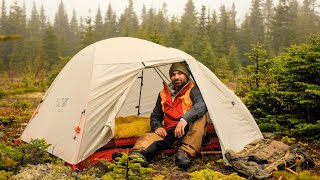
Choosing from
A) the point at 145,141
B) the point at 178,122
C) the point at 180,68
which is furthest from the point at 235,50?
the point at 145,141

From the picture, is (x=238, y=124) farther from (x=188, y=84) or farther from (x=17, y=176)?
(x=17, y=176)

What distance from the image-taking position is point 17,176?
14.6ft

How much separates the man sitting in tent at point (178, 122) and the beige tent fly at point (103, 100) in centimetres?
25

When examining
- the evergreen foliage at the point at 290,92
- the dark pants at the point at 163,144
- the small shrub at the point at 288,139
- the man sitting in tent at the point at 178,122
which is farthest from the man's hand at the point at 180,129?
the evergreen foliage at the point at 290,92

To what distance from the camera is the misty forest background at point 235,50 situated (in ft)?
22.7

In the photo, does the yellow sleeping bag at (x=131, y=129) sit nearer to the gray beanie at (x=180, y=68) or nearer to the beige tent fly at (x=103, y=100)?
the beige tent fly at (x=103, y=100)

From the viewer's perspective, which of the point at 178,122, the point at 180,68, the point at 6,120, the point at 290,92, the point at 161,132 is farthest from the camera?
the point at 6,120

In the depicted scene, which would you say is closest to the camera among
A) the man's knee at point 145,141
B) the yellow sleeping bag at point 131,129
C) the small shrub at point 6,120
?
the man's knee at point 145,141

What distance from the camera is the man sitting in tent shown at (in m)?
5.39

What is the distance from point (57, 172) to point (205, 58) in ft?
88.6

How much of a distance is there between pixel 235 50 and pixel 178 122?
3233 cm

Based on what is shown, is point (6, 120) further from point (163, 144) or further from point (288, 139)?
point (288, 139)

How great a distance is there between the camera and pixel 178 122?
582cm

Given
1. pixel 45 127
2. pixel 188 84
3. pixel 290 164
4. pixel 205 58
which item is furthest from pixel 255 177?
pixel 205 58
